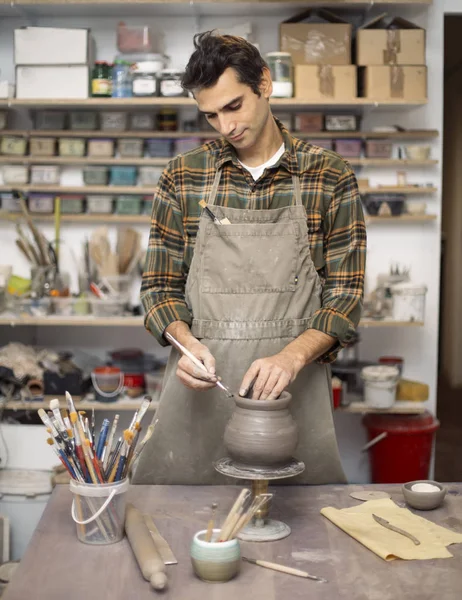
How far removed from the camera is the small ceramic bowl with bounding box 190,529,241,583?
1.42m

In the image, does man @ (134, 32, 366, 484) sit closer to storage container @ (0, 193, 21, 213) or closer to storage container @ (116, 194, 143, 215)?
storage container @ (116, 194, 143, 215)

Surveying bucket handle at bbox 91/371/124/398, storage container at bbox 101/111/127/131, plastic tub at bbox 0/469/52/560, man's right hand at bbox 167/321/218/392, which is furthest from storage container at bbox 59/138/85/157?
man's right hand at bbox 167/321/218/392

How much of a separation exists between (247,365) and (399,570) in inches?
30.4

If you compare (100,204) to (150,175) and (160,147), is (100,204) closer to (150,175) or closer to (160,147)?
(150,175)

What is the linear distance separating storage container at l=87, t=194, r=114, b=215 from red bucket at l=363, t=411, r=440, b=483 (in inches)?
74.9

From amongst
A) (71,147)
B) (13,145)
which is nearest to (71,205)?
(71,147)

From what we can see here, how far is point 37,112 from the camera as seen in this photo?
4.50m

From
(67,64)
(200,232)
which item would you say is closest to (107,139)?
(67,64)

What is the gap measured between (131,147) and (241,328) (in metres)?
2.49

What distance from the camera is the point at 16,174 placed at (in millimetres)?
4418

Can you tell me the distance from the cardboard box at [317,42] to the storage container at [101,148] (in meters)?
1.07

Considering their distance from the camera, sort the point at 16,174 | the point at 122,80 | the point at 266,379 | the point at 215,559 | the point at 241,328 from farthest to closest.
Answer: the point at 16,174 → the point at 122,80 → the point at 241,328 → the point at 266,379 → the point at 215,559

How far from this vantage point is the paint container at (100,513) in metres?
1.60

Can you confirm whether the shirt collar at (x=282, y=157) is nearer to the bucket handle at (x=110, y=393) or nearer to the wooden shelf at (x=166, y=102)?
the wooden shelf at (x=166, y=102)
